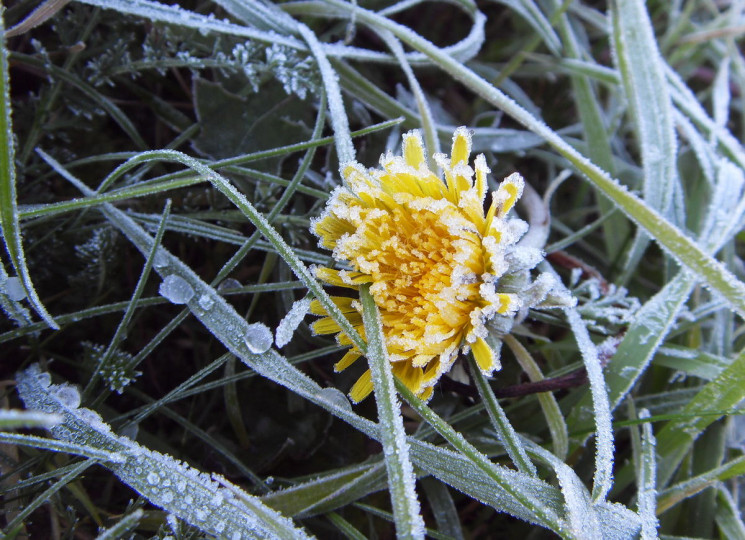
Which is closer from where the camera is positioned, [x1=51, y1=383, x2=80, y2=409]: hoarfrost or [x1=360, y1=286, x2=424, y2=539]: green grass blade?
[x1=360, y1=286, x2=424, y2=539]: green grass blade

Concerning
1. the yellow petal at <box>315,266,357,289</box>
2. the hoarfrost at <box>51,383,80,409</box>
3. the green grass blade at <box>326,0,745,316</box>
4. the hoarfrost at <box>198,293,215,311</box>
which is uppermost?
the green grass blade at <box>326,0,745,316</box>

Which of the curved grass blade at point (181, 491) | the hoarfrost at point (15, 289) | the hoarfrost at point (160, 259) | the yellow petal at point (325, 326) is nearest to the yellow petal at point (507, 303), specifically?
the yellow petal at point (325, 326)

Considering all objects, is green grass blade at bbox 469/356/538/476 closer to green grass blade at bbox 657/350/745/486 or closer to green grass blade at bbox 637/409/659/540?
green grass blade at bbox 637/409/659/540

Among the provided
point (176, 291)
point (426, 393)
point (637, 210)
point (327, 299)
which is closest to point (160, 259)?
point (176, 291)

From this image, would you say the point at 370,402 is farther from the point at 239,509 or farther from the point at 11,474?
the point at 11,474

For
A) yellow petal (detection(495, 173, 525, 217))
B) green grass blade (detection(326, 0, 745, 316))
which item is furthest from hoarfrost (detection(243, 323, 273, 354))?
green grass blade (detection(326, 0, 745, 316))

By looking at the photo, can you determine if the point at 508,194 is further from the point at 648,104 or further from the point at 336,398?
the point at 648,104

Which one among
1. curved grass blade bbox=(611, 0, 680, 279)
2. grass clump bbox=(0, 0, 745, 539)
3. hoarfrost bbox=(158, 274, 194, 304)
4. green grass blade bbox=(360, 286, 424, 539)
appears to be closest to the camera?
green grass blade bbox=(360, 286, 424, 539)

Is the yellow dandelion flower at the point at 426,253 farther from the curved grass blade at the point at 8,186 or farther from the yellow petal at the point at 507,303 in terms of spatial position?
the curved grass blade at the point at 8,186
